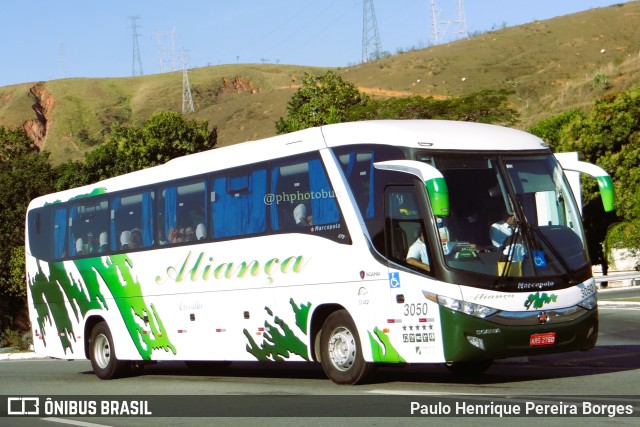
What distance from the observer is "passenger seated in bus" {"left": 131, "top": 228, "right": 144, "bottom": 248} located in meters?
20.0

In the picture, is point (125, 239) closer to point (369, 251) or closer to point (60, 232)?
point (60, 232)

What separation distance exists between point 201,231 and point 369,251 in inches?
181

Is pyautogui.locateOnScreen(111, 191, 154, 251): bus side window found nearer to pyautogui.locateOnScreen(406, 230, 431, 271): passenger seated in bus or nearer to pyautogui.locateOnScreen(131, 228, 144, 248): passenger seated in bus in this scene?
pyautogui.locateOnScreen(131, 228, 144, 248): passenger seated in bus

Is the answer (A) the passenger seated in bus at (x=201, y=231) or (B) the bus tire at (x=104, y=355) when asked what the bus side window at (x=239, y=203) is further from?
(B) the bus tire at (x=104, y=355)

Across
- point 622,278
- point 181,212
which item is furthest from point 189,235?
point 622,278

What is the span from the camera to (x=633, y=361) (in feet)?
54.3

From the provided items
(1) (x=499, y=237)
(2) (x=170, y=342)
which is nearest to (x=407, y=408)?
(1) (x=499, y=237)

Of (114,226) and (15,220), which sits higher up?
(15,220)

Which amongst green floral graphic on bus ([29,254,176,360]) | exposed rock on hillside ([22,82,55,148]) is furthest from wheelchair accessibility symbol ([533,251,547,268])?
exposed rock on hillside ([22,82,55,148])

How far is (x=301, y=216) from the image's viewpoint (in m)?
15.7

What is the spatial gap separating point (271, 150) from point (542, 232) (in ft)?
14.8

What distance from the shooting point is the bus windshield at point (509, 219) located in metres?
13.5

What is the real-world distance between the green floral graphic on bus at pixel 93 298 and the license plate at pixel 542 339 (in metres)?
7.52

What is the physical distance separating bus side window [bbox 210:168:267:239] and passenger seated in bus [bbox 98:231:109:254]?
3.92m
